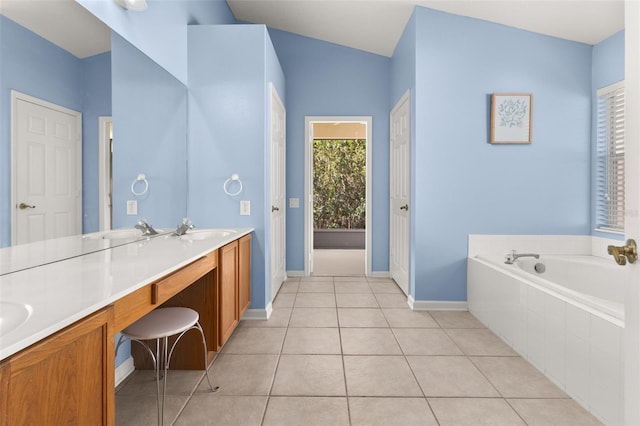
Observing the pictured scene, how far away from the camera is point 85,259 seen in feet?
5.21

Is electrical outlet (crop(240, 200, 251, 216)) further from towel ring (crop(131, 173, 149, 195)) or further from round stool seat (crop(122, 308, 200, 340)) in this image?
round stool seat (crop(122, 308, 200, 340))

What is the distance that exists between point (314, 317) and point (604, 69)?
330 cm

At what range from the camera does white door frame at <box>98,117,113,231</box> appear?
67.4 inches

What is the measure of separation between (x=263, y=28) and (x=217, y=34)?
1.26 ft

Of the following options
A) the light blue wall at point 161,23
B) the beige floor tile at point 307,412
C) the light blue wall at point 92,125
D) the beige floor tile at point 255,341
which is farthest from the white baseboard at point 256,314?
the light blue wall at point 161,23

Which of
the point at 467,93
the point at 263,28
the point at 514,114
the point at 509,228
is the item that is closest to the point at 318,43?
the point at 263,28

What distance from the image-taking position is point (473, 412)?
71.5 inches

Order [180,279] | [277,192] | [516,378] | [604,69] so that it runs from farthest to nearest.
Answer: [277,192], [604,69], [516,378], [180,279]

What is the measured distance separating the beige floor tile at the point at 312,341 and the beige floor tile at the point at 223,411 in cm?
62

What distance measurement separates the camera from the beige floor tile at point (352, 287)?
4.08m

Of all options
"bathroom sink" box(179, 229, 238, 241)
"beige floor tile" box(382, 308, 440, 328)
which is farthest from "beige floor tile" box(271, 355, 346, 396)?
"bathroom sink" box(179, 229, 238, 241)

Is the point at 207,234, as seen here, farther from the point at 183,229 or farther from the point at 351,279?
the point at 351,279

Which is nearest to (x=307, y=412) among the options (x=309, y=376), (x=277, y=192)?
(x=309, y=376)

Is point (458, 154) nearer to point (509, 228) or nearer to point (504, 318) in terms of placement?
point (509, 228)
